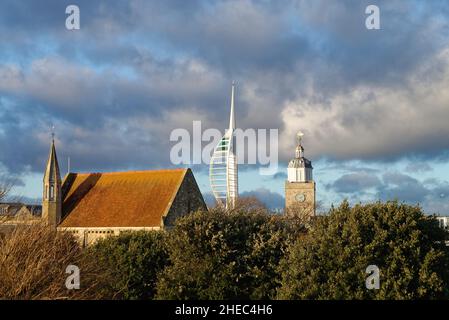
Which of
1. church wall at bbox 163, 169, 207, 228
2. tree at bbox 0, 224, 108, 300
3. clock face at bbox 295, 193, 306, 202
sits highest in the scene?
clock face at bbox 295, 193, 306, 202

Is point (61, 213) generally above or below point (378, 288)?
above

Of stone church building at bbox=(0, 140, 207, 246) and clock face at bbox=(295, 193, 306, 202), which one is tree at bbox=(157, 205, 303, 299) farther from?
clock face at bbox=(295, 193, 306, 202)

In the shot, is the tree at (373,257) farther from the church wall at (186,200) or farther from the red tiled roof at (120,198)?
the red tiled roof at (120,198)

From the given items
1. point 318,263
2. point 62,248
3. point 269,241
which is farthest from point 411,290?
point 62,248

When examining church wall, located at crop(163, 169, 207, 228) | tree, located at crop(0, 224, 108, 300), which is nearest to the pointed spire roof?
church wall, located at crop(163, 169, 207, 228)

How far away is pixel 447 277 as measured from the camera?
2756cm

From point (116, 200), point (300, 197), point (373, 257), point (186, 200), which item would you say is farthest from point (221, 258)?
point (300, 197)

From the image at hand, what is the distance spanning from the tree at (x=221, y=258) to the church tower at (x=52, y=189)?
3209cm

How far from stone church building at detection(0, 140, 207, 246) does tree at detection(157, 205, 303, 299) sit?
22256 millimetres

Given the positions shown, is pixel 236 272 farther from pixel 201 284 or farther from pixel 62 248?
pixel 62 248

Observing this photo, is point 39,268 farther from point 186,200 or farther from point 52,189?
point 52,189

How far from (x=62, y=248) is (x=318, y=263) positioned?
10981 mm

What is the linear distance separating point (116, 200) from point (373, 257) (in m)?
40.2

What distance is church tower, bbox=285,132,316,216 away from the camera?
13312 centimetres
